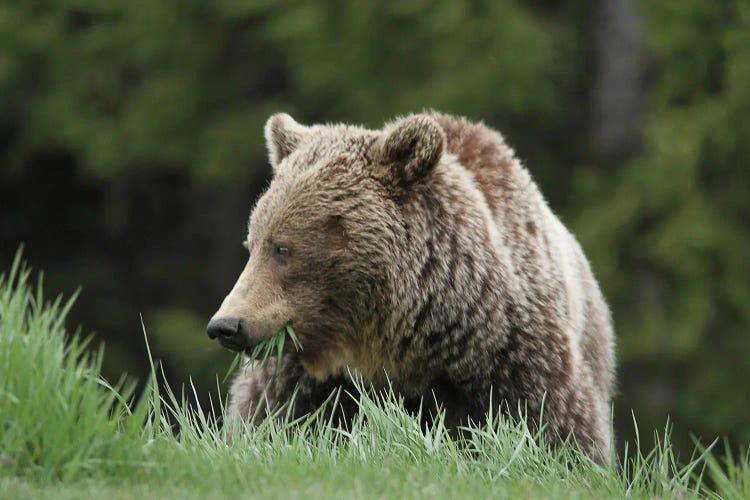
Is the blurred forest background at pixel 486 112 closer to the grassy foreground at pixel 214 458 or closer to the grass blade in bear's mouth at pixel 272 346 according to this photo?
the grass blade in bear's mouth at pixel 272 346

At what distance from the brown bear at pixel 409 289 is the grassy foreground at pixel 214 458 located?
0.58m

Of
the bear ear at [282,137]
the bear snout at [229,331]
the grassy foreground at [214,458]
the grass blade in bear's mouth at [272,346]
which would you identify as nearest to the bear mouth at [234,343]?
the bear snout at [229,331]

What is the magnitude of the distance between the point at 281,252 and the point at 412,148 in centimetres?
72

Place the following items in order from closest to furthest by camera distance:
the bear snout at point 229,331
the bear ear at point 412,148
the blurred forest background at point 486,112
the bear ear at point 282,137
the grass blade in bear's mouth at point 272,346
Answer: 1. the bear snout at point 229,331
2. the grass blade in bear's mouth at point 272,346
3. the bear ear at point 412,148
4. the bear ear at point 282,137
5. the blurred forest background at point 486,112

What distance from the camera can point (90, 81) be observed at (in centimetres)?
1575

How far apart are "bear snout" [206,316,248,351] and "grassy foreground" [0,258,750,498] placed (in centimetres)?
36

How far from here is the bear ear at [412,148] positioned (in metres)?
5.35

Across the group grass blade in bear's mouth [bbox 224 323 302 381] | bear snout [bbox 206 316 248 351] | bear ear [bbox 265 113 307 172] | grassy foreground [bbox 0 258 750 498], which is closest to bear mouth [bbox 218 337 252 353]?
bear snout [bbox 206 316 248 351]

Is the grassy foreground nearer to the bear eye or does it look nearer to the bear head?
the bear head

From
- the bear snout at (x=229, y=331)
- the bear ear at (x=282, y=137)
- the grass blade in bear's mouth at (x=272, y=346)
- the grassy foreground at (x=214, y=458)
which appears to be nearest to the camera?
the grassy foreground at (x=214, y=458)

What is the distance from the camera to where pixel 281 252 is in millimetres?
5188

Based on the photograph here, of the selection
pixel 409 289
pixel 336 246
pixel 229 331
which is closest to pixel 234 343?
pixel 229 331

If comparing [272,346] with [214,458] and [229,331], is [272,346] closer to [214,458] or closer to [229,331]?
[229,331]

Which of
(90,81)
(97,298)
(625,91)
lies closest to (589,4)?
(625,91)
